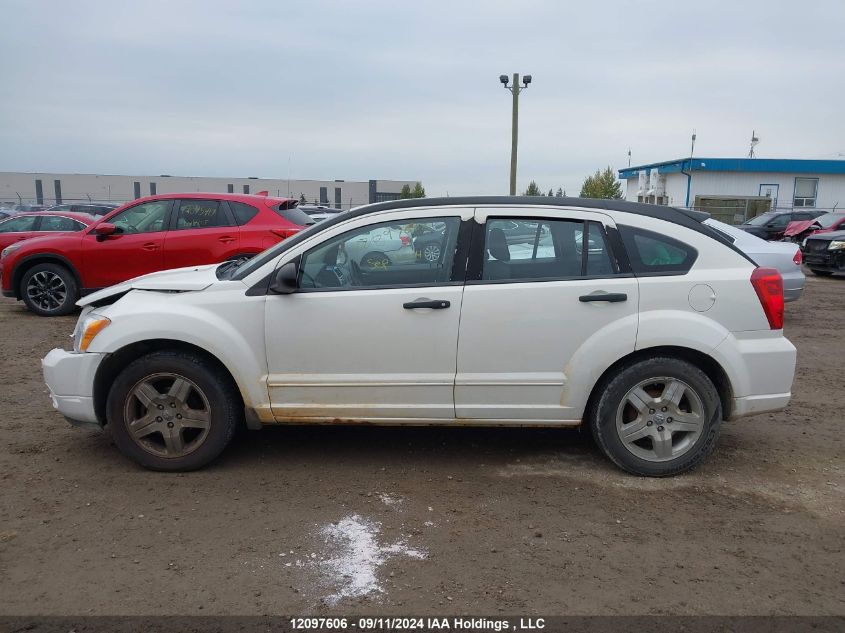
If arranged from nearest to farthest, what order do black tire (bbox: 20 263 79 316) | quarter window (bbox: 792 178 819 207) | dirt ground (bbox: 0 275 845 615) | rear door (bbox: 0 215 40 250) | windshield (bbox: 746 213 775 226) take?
dirt ground (bbox: 0 275 845 615), black tire (bbox: 20 263 79 316), rear door (bbox: 0 215 40 250), windshield (bbox: 746 213 775 226), quarter window (bbox: 792 178 819 207)

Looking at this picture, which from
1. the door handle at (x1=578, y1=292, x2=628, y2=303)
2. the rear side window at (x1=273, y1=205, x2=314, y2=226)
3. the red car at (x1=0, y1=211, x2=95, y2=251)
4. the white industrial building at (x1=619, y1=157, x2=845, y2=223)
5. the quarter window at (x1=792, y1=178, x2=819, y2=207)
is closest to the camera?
the door handle at (x1=578, y1=292, x2=628, y2=303)

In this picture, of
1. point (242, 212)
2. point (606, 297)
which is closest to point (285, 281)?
point (606, 297)

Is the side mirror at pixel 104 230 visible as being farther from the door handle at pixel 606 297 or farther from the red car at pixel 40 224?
the door handle at pixel 606 297

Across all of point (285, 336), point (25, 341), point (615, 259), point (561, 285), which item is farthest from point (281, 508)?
point (25, 341)

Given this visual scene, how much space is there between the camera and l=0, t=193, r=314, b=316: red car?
947 cm

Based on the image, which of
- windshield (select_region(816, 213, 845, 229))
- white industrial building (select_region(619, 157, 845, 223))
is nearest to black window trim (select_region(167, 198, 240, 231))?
windshield (select_region(816, 213, 845, 229))

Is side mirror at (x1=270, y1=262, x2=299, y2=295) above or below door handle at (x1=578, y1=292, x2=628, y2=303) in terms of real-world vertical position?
above

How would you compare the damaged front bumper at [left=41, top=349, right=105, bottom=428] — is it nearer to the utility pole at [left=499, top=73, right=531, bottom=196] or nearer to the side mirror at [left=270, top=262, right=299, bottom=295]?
the side mirror at [left=270, top=262, right=299, bottom=295]

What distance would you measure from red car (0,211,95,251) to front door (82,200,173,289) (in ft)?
21.7

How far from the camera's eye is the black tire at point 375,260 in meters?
4.53

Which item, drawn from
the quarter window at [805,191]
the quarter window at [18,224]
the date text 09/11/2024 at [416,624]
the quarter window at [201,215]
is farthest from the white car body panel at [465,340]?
the quarter window at [805,191]

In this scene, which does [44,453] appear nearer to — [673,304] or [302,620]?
[302,620]

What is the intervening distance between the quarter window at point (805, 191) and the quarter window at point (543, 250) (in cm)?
4607

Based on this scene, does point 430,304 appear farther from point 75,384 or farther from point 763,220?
point 763,220
